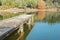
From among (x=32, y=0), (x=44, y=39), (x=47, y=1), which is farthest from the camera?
(x=47, y=1)

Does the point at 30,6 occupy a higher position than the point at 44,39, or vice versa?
the point at 44,39

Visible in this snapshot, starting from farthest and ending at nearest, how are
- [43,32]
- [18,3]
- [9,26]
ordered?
[18,3], [43,32], [9,26]

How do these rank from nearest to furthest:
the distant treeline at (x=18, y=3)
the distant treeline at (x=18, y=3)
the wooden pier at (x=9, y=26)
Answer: the wooden pier at (x=9, y=26) → the distant treeline at (x=18, y=3) → the distant treeline at (x=18, y=3)

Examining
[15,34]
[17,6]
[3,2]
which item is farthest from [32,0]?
[15,34]

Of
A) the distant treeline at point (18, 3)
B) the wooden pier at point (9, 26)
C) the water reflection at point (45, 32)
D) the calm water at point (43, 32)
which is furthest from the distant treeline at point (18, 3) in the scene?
the wooden pier at point (9, 26)

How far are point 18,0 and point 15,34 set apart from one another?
2838cm

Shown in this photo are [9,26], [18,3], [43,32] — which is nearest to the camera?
[9,26]

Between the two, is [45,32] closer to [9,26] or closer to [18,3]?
[9,26]

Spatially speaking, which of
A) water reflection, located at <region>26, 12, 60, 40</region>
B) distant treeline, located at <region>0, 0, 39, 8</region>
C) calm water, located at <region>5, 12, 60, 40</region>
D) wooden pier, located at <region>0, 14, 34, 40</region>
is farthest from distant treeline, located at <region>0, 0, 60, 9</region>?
wooden pier, located at <region>0, 14, 34, 40</region>

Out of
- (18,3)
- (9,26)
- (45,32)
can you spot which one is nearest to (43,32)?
(45,32)

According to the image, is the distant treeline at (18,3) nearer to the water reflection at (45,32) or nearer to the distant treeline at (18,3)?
the distant treeline at (18,3)

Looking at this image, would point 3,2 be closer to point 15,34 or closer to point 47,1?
point 47,1

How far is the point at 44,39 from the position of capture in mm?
8062

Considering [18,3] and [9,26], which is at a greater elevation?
[9,26]
